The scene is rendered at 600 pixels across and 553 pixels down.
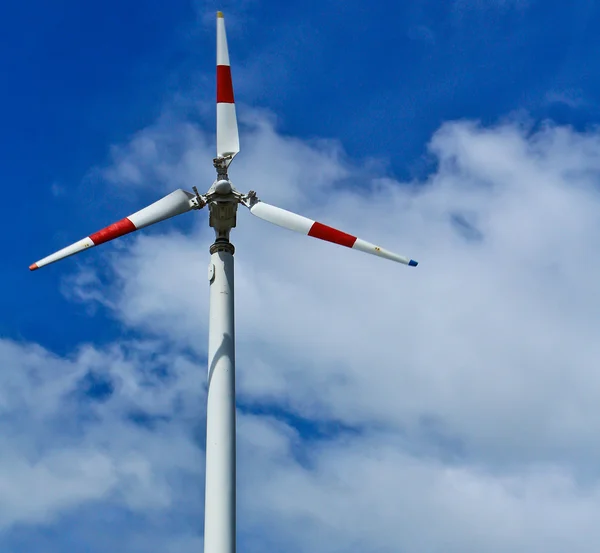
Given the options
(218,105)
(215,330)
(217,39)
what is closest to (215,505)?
(215,330)

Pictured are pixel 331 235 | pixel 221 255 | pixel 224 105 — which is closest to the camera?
pixel 221 255

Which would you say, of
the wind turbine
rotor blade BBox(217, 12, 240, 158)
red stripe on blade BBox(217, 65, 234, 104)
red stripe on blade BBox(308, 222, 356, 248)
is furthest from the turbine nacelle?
red stripe on blade BBox(217, 65, 234, 104)

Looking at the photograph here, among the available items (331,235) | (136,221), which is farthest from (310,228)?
(136,221)

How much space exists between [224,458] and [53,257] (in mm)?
12203

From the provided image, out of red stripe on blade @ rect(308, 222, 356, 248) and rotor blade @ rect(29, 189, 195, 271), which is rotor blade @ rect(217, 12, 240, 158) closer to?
rotor blade @ rect(29, 189, 195, 271)

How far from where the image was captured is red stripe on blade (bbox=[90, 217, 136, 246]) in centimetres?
4025

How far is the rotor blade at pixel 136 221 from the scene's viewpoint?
40.2 metres

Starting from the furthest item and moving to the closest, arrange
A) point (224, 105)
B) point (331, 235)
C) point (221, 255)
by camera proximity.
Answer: point (224, 105)
point (331, 235)
point (221, 255)

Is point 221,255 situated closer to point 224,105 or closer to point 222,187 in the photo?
point 222,187

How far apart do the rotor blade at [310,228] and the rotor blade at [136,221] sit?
11.0 feet

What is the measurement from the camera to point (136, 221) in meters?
41.1

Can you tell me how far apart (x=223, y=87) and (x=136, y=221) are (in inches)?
337

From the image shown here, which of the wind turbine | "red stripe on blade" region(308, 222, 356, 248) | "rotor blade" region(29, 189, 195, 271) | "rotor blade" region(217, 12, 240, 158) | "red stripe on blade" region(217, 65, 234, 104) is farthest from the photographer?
"red stripe on blade" region(217, 65, 234, 104)

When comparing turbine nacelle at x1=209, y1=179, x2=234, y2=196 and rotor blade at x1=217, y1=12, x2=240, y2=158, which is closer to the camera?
turbine nacelle at x1=209, y1=179, x2=234, y2=196
